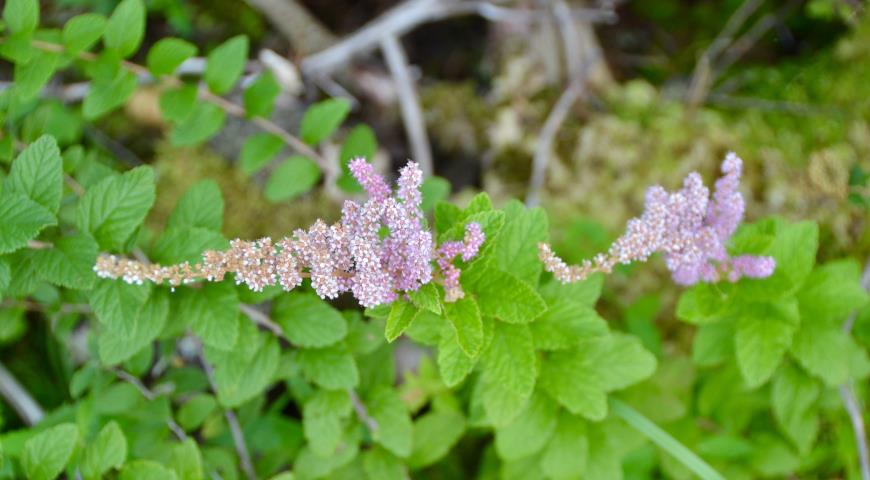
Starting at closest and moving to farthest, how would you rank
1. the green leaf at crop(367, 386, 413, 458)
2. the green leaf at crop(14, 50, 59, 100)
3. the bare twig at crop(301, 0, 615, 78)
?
the green leaf at crop(14, 50, 59, 100) < the green leaf at crop(367, 386, 413, 458) < the bare twig at crop(301, 0, 615, 78)

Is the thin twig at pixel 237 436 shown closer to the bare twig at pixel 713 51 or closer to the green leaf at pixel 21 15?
the green leaf at pixel 21 15

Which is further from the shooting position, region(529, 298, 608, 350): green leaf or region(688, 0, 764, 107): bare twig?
region(688, 0, 764, 107): bare twig

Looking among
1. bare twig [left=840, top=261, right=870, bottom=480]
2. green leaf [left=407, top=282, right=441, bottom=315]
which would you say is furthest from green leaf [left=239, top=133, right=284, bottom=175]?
bare twig [left=840, top=261, right=870, bottom=480]

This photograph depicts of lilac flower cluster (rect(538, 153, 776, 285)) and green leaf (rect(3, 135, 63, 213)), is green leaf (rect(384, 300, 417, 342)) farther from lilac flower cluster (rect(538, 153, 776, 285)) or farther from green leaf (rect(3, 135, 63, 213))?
green leaf (rect(3, 135, 63, 213))

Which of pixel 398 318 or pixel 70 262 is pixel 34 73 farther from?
pixel 398 318

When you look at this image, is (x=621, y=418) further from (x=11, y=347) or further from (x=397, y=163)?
(x=11, y=347)

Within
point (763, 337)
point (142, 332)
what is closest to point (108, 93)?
point (142, 332)

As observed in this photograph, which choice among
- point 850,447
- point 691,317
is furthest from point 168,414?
point 850,447
